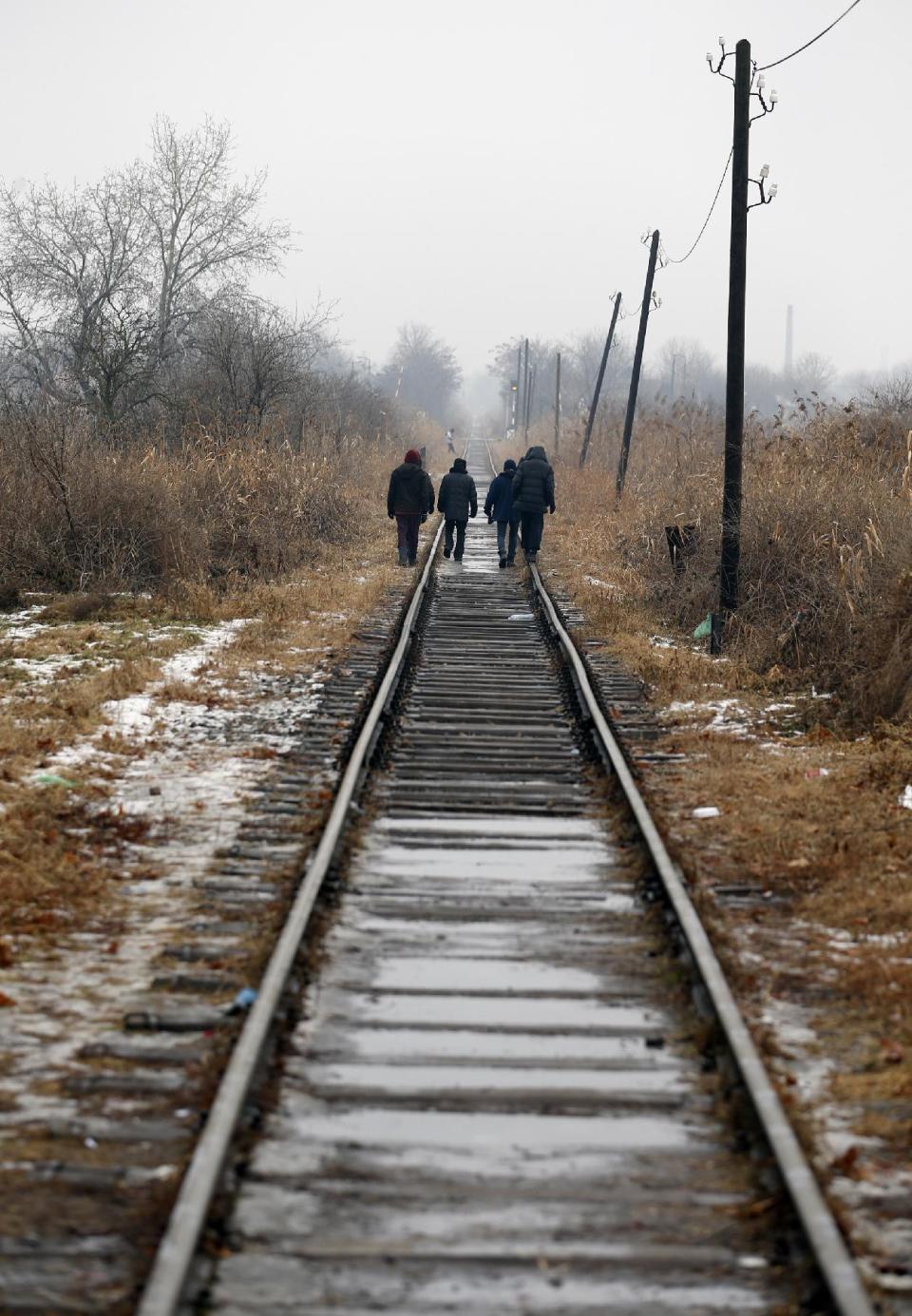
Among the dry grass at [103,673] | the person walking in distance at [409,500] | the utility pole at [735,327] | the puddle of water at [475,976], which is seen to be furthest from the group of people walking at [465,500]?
the puddle of water at [475,976]

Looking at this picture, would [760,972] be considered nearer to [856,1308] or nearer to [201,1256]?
[856,1308]

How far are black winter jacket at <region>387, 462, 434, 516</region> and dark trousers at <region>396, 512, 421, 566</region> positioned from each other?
0.17 metres

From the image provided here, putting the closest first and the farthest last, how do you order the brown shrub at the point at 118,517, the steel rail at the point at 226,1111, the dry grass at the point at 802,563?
1. the steel rail at the point at 226,1111
2. the dry grass at the point at 802,563
3. the brown shrub at the point at 118,517

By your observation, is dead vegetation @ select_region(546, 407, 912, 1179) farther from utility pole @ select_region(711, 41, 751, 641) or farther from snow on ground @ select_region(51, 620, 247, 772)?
snow on ground @ select_region(51, 620, 247, 772)

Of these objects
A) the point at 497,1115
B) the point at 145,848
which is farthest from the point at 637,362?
the point at 497,1115

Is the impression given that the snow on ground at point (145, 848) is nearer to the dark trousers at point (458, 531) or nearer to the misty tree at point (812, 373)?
the dark trousers at point (458, 531)

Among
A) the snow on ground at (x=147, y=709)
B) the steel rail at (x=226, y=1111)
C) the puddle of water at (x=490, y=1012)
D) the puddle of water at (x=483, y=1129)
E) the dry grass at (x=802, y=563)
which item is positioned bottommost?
the puddle of water at (x=483, y=1129)

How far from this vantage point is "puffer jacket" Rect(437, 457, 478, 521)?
2188 centimetres

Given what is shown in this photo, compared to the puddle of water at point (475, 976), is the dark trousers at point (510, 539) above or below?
above

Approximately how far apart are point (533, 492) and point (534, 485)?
0.15 m

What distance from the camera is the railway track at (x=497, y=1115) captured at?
11.1ft

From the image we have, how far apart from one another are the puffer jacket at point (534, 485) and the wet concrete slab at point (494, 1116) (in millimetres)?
13534

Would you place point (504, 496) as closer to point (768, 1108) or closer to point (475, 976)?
point (475, 976)

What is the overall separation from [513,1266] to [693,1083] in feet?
4.05
